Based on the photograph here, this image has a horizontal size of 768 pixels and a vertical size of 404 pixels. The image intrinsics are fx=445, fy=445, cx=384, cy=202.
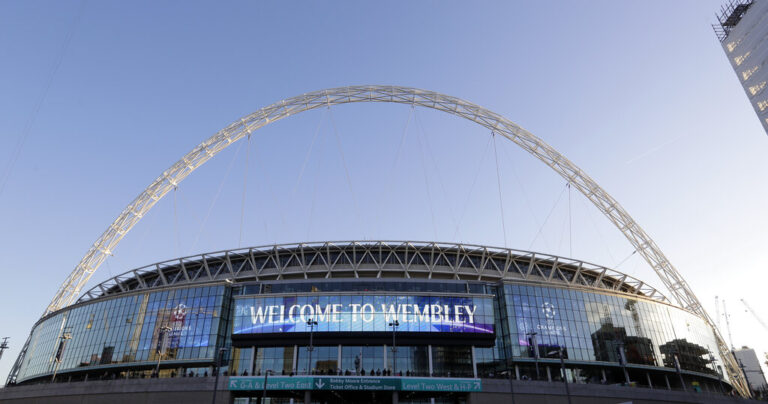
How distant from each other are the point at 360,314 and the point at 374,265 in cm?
1570

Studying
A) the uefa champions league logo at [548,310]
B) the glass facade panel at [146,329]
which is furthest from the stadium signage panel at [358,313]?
the uefa champions league logo at [548,310]

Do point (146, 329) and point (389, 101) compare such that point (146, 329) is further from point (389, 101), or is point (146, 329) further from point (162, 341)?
point (389, 101)

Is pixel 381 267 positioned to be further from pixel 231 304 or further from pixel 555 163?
pixel 555 163

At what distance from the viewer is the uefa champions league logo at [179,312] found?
63.7 m

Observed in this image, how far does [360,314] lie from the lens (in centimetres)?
6016

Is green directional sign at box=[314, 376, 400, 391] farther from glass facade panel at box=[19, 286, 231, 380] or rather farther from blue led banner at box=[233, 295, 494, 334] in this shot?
glass facade panel at box=[19, 286, 231, 380]

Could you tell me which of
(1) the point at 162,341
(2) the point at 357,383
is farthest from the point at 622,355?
(1) the point at 162,341

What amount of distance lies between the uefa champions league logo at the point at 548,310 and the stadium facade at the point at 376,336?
18 cm

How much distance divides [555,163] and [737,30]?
136ft

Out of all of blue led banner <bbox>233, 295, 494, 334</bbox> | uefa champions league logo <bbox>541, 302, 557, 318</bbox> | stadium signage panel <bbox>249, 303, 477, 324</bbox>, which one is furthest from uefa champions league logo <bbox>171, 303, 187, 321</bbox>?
uefa champions league logo <bbox>541, 302, 557, 318</bbox>

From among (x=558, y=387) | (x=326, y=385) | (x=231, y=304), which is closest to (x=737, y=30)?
(x=558, y=387)

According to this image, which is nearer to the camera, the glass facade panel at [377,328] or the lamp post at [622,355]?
the glass facade panel at [377,328]

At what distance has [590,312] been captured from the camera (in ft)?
217

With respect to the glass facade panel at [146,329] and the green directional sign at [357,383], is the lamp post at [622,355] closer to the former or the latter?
the green directional sign at [357,383]
